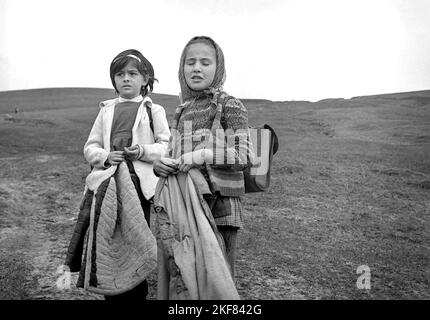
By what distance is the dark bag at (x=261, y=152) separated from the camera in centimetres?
273

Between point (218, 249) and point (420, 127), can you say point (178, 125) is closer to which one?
point (218, 249)

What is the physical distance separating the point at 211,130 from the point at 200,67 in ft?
1.47

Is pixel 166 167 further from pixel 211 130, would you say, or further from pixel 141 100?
pixel 141 100

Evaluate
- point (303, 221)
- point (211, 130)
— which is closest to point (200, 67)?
point (211, 130)

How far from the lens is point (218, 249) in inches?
94.4

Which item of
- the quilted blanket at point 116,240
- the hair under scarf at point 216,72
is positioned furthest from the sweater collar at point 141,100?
the hair under scarf at point 216,72

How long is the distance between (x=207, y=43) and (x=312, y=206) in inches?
272

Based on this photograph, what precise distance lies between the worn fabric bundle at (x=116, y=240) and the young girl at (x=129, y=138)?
0.17 feet

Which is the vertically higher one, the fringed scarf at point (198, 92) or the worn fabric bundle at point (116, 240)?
the fringed scarf at point (198, 92)

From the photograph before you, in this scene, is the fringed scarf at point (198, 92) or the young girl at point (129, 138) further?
the young girl at point (129, 138)

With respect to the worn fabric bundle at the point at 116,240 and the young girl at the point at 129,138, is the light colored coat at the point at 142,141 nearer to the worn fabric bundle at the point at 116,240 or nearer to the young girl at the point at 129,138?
the young girl at the point at 129,138

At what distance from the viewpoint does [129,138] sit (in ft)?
11.6

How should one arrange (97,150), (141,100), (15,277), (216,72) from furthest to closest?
(15,277), (141,100), (97,150), (216,72)

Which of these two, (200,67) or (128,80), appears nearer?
(200,67)
